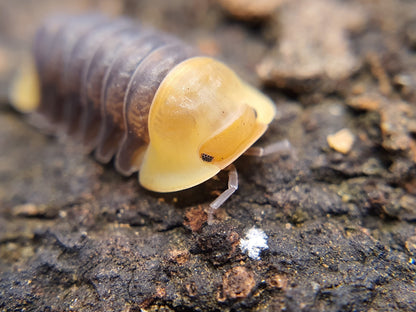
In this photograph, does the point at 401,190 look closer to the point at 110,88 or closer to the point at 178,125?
the point at 178,125

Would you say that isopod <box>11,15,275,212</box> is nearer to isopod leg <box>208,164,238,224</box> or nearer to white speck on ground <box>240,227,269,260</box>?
isopod leg <box>208,164,238,224</box>

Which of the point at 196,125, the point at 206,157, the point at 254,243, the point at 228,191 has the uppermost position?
the point at 196,125


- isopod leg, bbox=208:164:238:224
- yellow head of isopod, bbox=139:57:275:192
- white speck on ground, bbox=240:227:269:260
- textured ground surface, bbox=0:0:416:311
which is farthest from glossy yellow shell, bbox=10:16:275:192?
white speck on ground, bbox=240:227:269:260

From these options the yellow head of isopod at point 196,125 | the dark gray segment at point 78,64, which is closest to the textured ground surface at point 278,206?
the yellow head of isopod at point 196,125

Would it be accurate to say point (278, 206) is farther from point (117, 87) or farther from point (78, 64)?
point (78, 64)

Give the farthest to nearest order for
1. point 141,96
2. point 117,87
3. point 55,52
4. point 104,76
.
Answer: point 55,52 → point 104,76 → point 117,87 → point 141,96

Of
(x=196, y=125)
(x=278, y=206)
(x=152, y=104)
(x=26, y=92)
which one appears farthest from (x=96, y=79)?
(x=278, y=206)
